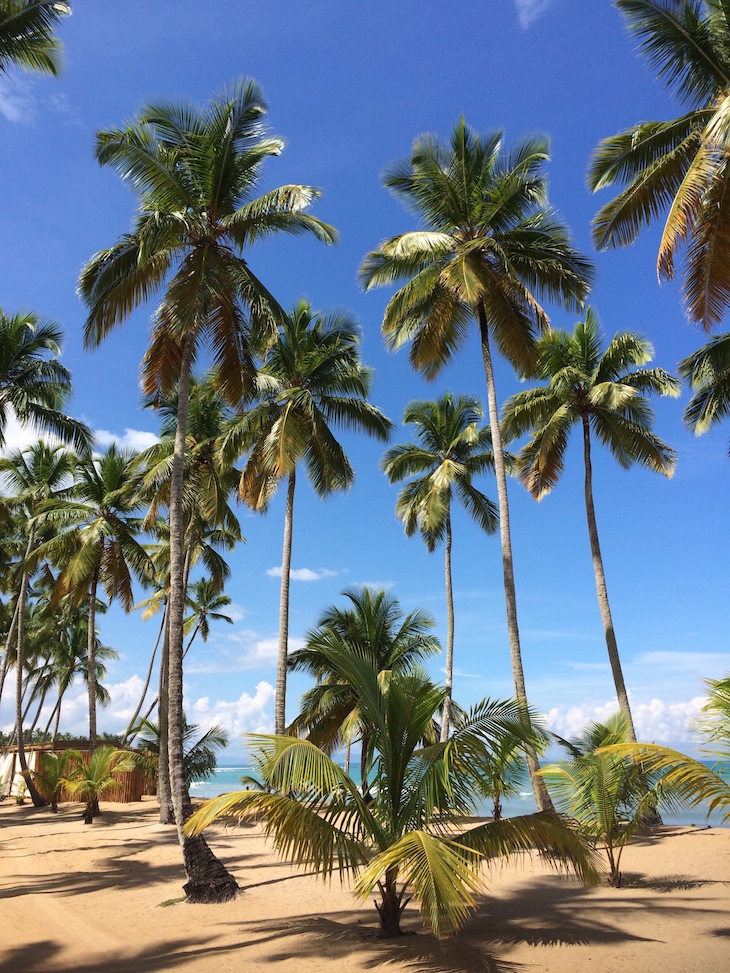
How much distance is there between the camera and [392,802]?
784 cm

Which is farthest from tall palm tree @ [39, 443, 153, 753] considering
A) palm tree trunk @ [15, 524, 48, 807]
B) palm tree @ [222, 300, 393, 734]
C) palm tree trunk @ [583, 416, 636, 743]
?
palm tree trunk @ [583, 416, 636, 743]

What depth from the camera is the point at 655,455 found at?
18.9 meters

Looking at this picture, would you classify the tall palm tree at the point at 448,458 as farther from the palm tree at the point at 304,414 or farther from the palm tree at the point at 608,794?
the palm tree at the point at 608,794

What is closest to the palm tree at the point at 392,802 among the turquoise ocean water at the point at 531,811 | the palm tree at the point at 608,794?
the turquoise ocean water at the point at 531,811

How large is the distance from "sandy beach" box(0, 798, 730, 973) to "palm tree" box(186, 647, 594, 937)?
75cm

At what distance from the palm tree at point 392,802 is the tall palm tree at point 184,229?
472cm

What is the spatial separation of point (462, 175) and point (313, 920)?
49.6 ft

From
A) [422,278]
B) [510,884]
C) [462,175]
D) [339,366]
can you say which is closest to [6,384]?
[339,366]

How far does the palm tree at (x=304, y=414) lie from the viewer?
60.4ft

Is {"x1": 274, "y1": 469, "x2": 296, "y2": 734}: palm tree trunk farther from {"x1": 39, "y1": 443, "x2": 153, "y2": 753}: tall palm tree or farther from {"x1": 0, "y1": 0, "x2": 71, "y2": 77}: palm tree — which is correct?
{"x1": 0, "y1": 0, "x2": 71, "y2": 77}: palm tree

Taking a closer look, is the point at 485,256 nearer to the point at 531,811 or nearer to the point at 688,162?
the point at 688,162

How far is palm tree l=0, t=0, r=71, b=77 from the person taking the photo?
9.76 meters

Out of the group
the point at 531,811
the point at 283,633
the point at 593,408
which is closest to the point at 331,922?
the point at 283,633

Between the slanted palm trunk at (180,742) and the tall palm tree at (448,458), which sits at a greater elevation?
the tall palm tree at (448,458)
